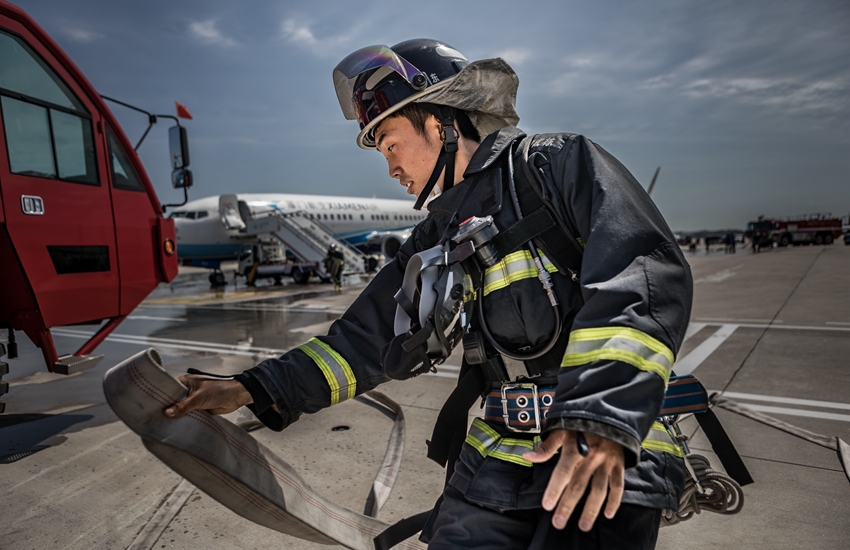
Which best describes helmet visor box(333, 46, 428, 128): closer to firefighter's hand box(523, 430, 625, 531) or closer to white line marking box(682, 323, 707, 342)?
firefighter's hand box(523, 430, 625, 531)

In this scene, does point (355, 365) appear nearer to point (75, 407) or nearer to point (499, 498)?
point (499, 498)

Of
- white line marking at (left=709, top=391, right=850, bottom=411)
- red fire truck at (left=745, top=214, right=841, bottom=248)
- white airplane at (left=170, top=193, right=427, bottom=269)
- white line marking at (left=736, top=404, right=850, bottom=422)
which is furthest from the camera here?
red fire truck at (left=745, top=214, right=841, bottom=248)

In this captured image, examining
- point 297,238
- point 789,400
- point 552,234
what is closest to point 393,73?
point 552,234

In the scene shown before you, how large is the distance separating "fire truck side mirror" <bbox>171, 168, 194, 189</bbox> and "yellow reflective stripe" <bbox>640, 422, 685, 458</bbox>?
625 centimetres

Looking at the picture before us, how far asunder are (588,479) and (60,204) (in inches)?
203

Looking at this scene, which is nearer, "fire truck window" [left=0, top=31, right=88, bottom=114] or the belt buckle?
the belt buckle

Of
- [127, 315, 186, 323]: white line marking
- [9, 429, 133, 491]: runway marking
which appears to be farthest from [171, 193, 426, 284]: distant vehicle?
[9, 429, 133, 491]: runway marking

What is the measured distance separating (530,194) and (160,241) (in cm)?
540

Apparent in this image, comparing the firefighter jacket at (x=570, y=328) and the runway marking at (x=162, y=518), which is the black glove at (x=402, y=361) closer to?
the firefighter jacket at (x=570, y=328)

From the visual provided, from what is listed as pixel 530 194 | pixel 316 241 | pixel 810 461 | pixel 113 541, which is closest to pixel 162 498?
pixel 113 541

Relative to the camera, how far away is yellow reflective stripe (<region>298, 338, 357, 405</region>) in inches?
71.2

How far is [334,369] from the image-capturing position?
182 centimetres

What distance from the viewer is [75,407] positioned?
16.9ft

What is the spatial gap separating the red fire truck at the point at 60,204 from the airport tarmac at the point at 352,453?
0.66m
